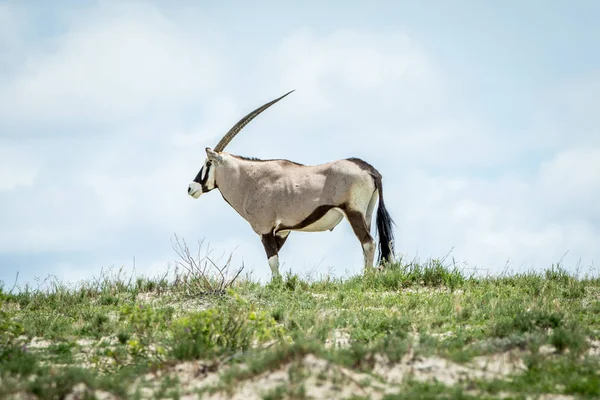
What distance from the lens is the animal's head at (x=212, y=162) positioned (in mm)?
15445

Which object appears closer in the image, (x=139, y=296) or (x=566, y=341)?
(x=566, y=341)

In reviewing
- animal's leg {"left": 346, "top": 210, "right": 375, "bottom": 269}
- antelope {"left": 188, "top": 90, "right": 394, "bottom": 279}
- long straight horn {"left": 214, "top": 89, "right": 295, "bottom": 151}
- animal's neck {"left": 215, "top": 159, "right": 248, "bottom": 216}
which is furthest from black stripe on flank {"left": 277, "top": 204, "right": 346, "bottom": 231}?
long straight horn {"left": 214, "top": 89, "right": 295, "bottom": 151}

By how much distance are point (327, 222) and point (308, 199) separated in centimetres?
67

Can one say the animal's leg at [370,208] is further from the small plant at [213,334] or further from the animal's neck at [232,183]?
the small plant at [213,334]

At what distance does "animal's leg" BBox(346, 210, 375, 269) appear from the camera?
45.9 ft

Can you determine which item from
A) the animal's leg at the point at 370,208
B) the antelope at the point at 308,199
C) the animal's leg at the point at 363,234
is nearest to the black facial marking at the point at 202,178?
the antelope at the point at 308,199

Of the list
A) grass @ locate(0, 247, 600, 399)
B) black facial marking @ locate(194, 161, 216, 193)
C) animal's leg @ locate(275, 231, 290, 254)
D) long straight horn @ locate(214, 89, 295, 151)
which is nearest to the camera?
grass @ locate(0, 247, 600, 399)

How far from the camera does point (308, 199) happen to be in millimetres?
14148

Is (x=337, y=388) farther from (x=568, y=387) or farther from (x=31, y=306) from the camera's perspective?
(x=31, y=306)

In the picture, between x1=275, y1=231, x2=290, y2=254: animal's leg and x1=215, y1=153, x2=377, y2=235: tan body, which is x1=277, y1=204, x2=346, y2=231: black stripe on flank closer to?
x1=215, y1=153, x2=377, y2=235: tan body

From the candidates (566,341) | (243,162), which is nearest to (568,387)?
(566,341)

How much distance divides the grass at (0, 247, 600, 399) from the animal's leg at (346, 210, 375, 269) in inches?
83.0

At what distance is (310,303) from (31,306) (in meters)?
4.66

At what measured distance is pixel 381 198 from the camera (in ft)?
47.3
